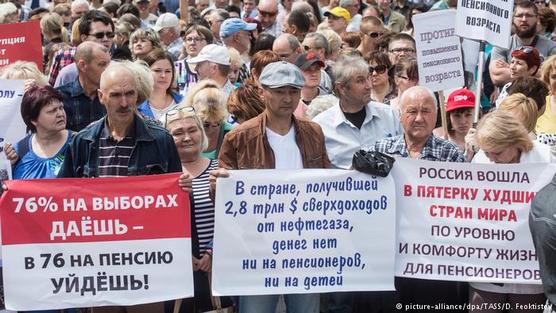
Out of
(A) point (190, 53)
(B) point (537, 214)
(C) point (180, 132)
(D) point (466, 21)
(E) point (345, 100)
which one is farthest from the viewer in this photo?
(A) point (190, 53)

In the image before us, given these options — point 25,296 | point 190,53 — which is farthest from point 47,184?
point 190,53

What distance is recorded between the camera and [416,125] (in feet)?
24.8

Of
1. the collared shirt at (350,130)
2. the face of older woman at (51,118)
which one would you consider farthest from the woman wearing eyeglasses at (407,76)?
the face of older woman at (51,118)

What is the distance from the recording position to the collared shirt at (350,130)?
827cm

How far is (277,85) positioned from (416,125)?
0.92 metres

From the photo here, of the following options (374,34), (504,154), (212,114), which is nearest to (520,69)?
(374,34)

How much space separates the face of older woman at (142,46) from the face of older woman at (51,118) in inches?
147

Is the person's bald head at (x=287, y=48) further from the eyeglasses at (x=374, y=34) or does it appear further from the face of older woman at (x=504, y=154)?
the face of older woman at (x=504, y=154)

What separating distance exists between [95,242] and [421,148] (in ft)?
7.01

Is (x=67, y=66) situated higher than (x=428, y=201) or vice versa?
(x=67, y=66)

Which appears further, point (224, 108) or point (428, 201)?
point (224, 108)

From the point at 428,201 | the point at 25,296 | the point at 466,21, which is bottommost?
the point at 25,296

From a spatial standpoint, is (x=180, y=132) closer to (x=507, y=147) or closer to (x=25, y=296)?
(x=25, y=296)

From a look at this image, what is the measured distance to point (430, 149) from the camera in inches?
300
